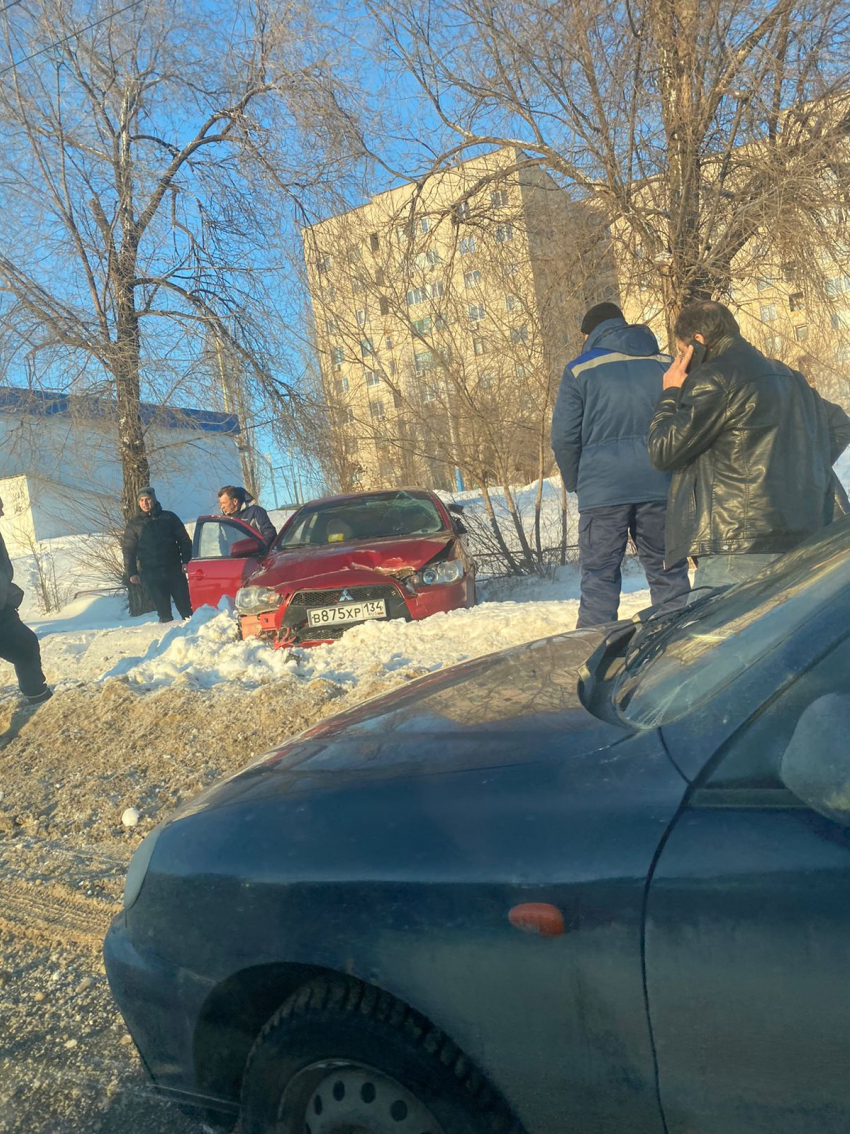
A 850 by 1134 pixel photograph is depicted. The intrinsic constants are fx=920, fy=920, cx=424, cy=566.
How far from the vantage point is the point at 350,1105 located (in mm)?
1663

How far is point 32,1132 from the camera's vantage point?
7.56ft

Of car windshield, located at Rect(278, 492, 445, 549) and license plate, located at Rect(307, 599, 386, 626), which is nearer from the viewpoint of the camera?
license plate, located at Rect(307, 599, 386, 626)

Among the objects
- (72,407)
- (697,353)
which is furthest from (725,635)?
(72,407)

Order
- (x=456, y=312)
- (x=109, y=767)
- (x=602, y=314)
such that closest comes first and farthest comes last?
(x=109, y=767)
(x=602, y=314)
(x=456, y=312)

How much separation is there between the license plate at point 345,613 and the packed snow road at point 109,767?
0.15 m

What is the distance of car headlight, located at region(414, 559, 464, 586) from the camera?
6945 mm

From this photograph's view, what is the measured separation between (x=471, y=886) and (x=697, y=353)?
2.79 meters

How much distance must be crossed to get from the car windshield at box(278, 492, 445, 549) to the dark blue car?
5.87m

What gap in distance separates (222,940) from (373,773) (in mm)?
440

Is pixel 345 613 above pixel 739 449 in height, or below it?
below

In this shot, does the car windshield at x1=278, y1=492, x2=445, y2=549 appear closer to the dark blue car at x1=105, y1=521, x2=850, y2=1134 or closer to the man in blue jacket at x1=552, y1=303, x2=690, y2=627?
Answer: the man in blue jacket at x1=552, y1=303, x2=690, y2=627

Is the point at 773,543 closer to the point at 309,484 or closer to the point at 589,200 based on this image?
the point at 589,200

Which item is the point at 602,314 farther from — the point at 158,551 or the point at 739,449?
the point at 158,551

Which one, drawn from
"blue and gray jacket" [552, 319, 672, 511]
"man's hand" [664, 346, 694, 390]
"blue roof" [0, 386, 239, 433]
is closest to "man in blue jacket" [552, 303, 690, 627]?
"blue and gray jacket" [552, 319, 672, 511]
